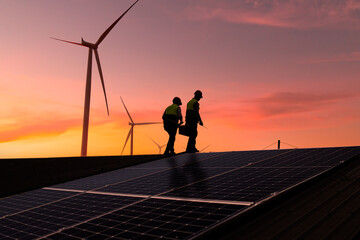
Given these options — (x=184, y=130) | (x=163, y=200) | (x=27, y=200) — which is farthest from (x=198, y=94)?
(x=163, y=200)

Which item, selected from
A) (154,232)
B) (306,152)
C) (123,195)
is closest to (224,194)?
(154,232)

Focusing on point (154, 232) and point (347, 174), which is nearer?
point (154, 232)

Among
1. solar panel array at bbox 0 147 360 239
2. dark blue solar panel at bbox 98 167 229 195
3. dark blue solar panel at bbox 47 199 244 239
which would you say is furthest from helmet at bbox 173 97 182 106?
dark blue solar panel at bbox 47 199 244 239

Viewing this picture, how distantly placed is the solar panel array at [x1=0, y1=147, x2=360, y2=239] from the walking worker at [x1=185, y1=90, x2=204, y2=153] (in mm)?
6123

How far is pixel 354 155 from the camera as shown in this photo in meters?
7.62

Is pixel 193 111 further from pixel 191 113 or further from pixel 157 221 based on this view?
pixel 157 221

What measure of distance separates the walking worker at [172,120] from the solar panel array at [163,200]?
20.5 feet

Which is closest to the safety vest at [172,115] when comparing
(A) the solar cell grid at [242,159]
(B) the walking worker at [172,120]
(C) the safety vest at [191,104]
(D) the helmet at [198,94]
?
(B) the walking worker at [172,120]

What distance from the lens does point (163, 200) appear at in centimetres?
590

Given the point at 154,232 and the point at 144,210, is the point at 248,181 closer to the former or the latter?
the point at 144,210

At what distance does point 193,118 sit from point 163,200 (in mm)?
9994

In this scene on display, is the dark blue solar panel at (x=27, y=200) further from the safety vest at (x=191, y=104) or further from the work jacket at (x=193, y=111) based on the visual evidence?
the safety vest at (x=191, y=104)

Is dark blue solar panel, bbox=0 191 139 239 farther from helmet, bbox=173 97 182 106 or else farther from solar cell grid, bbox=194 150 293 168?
helmet, bbox=173 97 182 106

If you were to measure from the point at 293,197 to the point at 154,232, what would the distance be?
246 cm
